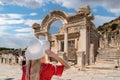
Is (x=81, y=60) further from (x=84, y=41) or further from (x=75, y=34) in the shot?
(x=75, y=34)

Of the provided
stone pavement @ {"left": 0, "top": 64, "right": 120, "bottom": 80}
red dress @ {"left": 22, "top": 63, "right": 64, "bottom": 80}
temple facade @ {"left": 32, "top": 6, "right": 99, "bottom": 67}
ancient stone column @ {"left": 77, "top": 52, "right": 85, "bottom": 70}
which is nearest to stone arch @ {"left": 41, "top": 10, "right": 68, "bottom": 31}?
temple facade @ {"left": 32, "top": 6, "right": 99, "bottom": 67}

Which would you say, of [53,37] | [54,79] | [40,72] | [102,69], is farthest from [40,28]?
[40,72]

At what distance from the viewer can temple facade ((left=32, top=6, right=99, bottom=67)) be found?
24950mm

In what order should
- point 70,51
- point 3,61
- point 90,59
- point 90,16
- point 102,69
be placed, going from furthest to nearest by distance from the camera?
1. point 3,61
2. point 70,51
3. point 90,16
4. point 90,59
5. point 102,69

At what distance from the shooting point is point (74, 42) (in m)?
30.7

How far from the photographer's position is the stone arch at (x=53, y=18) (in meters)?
28.4

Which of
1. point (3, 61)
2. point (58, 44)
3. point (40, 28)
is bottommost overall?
→ point (3, 61)

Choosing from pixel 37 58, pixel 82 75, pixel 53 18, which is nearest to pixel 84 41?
pixel 53 18

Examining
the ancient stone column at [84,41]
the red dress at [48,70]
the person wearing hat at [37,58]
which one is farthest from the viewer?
the ancient stone column at [84,41]

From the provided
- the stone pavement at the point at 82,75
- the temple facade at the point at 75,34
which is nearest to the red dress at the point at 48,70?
the stone pavement at the point at 82,75

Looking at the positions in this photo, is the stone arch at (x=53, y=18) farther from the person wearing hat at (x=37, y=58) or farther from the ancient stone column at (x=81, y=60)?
the person wearing hat at (x=37, y=58)

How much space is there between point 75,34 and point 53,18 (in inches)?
135

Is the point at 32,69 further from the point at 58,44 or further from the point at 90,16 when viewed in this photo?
the point at 58,44

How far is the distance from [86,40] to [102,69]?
227 inches
